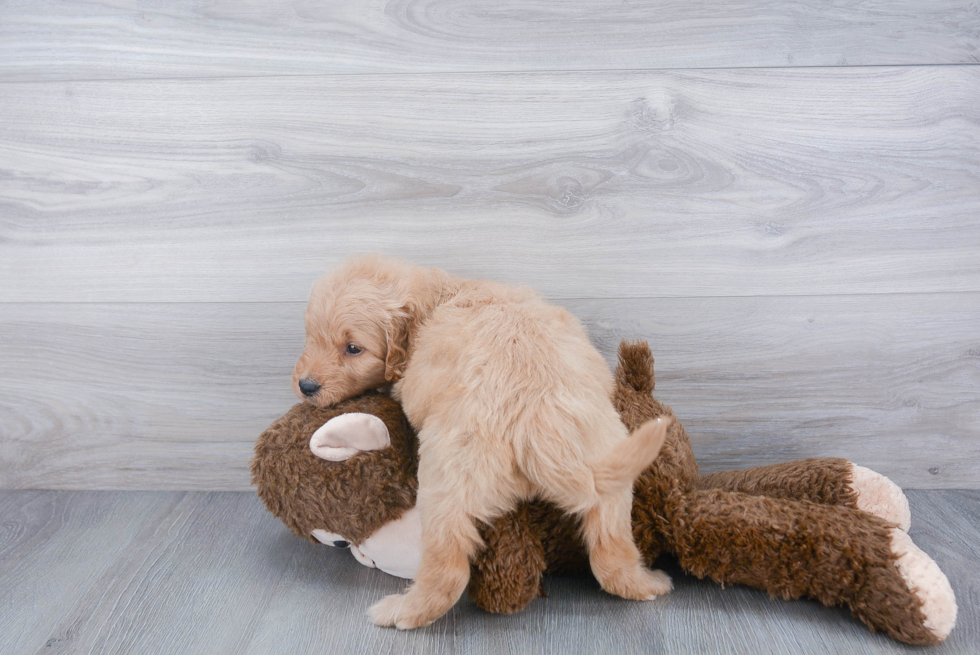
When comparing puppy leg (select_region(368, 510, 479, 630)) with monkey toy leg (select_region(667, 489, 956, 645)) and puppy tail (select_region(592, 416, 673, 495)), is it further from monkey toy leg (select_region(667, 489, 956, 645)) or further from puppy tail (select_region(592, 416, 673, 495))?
monkey toy leg (select_region(667, 489, 956, 645))

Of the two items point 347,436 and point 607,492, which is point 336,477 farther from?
point 607,492

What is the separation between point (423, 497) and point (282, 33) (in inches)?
31.7

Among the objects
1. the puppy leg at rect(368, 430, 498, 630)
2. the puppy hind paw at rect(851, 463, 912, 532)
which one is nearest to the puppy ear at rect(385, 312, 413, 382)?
the puppy leg at rect(368, 430, 498, 630)

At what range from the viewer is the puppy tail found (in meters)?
0.72

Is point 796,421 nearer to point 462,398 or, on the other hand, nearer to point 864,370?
point 864,370

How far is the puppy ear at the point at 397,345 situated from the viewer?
920 millimetres

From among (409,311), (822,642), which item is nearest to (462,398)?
(409,311)

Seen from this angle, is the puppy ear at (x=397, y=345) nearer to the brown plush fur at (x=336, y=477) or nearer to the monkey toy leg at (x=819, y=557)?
the brown plush fur at (x=336, y=477)

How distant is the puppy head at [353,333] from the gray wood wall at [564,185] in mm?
237

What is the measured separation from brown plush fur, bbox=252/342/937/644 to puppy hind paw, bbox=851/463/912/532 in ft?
0.05

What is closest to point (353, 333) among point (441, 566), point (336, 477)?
point (336, 477)

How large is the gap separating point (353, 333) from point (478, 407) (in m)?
0.23

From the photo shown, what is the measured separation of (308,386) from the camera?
941mm

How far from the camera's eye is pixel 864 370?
118 centimetres
